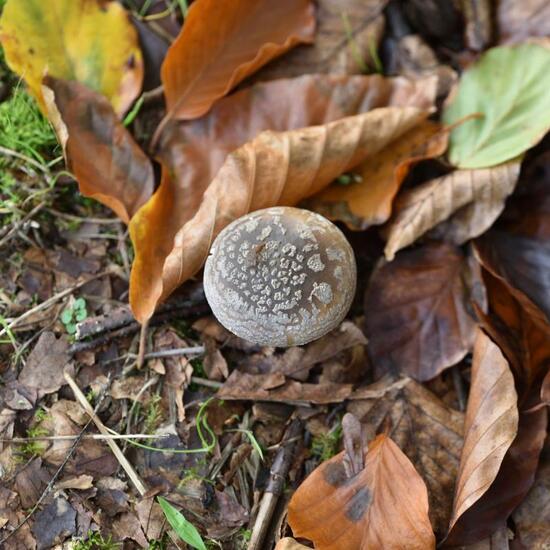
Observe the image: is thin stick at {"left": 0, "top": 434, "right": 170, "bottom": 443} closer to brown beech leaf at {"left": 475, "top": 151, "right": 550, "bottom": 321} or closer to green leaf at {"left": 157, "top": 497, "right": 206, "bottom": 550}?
green leaf at {"left": 157, "top": 497, "right": 206, "bottom": 550}

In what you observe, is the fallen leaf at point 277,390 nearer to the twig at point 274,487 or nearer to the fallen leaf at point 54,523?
the twig at point 274,487

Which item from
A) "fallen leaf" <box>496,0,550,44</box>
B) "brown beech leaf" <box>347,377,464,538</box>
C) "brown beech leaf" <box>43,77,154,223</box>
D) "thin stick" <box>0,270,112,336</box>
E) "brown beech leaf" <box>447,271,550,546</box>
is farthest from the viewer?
"fallen leaf" <box>496,0,550,44</box>

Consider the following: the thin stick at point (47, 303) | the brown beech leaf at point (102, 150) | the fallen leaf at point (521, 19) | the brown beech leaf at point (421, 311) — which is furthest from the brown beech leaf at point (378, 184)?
the thin stick at point (47, 303)

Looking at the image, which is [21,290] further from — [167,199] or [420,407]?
[420,407]

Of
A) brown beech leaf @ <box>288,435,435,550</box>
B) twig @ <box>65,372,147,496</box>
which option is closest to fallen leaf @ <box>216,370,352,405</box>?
brown beech leaf @ <box>288,435,435,550</box>

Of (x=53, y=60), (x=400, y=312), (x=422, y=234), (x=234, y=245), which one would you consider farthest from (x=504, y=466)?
(x=53, y=60)
